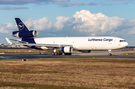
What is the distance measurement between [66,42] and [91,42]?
8775mm

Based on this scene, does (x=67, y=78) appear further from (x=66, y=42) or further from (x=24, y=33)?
(x=24, y=33)

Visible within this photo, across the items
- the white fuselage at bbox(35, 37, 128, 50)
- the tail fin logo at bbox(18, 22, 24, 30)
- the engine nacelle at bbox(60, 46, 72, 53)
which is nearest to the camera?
the white fuselage at bbox(35, 37, 128, 50)

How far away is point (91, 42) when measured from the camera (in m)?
55.7

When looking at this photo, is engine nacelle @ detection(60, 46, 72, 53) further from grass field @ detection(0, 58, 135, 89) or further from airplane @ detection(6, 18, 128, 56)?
grass field @ detection(0, 58, 135, 89)

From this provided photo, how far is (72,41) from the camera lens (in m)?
59.6

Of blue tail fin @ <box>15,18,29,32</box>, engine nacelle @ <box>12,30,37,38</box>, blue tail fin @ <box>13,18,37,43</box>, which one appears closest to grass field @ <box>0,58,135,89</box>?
engine nacelle @ <box>12,30,37,38</box>

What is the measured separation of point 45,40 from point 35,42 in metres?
3.62

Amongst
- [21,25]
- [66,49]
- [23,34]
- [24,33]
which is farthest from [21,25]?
[66,49]

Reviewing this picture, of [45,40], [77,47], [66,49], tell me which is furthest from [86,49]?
[45,40]

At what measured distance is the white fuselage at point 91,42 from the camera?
53406mm

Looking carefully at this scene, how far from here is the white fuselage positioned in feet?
175

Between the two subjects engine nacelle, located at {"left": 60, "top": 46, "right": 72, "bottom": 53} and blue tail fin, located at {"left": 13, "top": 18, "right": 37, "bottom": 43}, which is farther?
blue tail fin, located at {"left": 13, "top": 18, "right": 37, "bottom": 43}

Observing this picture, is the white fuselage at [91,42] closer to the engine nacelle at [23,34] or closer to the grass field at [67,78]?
the engine nacelle at [23,34]

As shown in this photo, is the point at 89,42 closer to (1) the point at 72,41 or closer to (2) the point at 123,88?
(1) the point at 72,41
